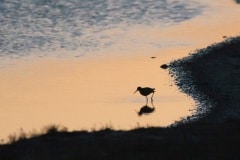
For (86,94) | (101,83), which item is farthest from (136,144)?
(101,83)

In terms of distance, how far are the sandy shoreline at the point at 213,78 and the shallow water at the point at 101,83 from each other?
2.67 ft

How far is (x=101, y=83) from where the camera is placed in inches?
1566

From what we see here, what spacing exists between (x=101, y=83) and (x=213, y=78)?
613 centimetres

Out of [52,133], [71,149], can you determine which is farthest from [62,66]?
[71,149]

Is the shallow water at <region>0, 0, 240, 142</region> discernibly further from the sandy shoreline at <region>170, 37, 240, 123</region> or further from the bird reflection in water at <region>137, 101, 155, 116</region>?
the sandy shoreline at <region>170, 37, 240, 123</region>

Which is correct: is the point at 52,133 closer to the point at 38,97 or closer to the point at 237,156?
the point at 237,156

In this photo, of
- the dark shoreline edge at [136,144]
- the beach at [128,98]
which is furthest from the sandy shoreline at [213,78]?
the dark shoreline edge at [136,144]

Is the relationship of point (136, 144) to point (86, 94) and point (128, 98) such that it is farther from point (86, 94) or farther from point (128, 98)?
point (86, 94)

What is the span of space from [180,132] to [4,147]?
5170mm

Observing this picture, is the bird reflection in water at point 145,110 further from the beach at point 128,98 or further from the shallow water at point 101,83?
the shallow water at point 101,83

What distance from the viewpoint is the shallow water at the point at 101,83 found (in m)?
30.1

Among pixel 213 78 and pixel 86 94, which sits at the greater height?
pixel 86 94

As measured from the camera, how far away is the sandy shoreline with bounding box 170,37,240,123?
32.1 meters

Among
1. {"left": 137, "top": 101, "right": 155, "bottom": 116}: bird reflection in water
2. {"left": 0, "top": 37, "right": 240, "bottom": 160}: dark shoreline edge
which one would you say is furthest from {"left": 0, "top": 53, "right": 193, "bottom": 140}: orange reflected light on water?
{"left": 0, "top": 37, "right": 240, "bottom": 160}: dark shoreline edge
